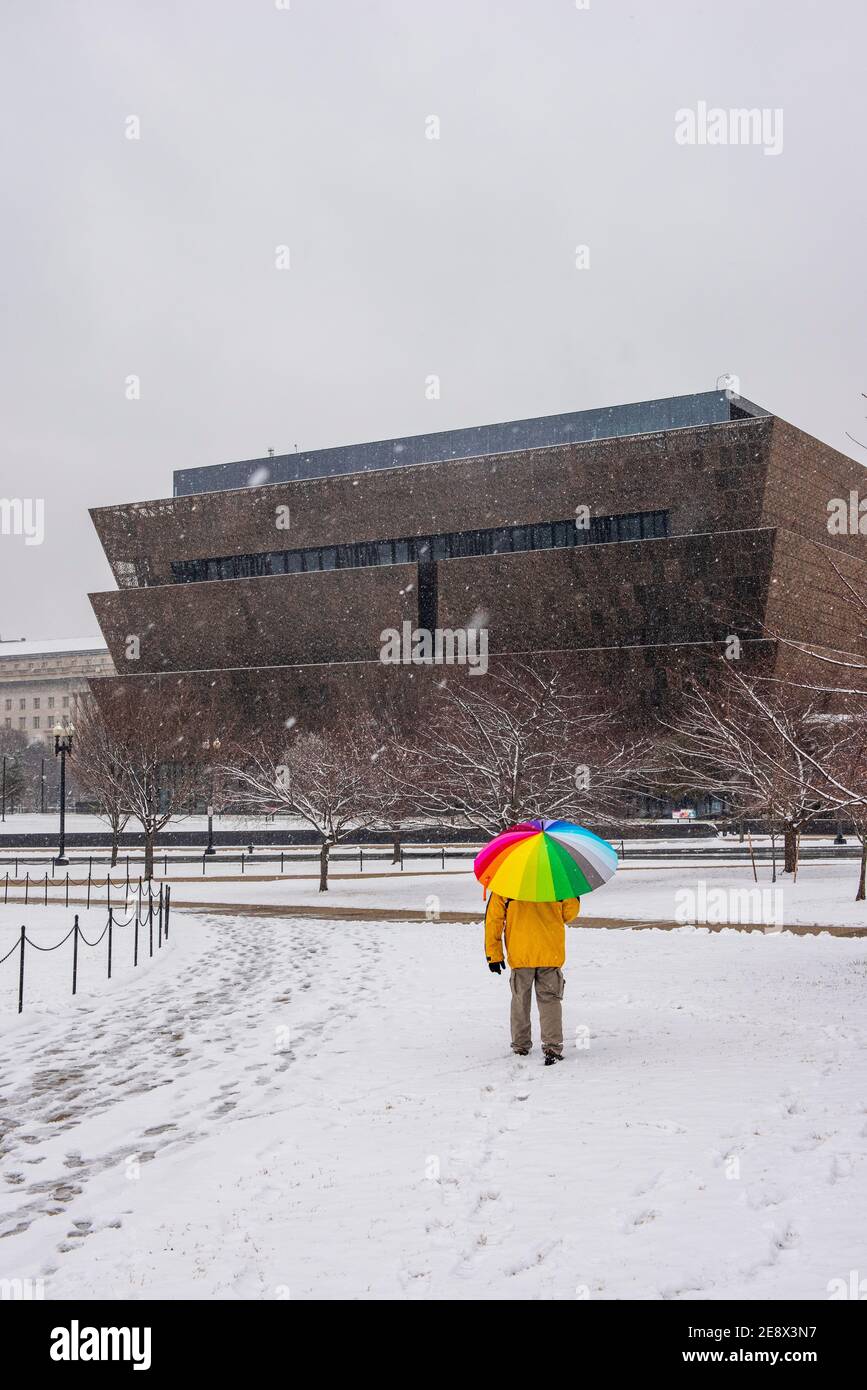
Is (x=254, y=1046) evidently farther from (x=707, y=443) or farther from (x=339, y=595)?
(x=339, y=595)

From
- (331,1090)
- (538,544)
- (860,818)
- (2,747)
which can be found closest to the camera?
(331,1090)

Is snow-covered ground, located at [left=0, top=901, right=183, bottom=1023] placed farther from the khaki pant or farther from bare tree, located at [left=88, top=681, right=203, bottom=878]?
bare tree, located at [left=88, top=681, right=203, bottom=878]

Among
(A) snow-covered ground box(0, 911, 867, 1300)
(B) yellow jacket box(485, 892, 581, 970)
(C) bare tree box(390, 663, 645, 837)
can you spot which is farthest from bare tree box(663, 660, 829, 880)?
(B) yellow jacket box(485, 892, 581, 970)

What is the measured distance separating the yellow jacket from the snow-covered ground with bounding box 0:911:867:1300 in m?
0.98

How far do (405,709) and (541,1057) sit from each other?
50.7m

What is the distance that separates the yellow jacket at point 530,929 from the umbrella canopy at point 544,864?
8.9 inches

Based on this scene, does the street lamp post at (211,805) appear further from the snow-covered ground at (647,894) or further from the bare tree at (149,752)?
the snow-covered ground at (647,894)

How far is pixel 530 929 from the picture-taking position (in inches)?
398

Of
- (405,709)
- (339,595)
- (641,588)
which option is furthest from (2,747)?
(641,588)

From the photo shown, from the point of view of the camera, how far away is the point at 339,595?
7100 cm

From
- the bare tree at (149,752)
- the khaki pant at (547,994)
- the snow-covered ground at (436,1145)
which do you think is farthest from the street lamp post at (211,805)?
the khaki pant at (547,994)

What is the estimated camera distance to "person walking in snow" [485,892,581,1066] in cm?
1011

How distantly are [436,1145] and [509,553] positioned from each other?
2333 inches

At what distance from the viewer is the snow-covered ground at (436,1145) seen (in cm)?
568
